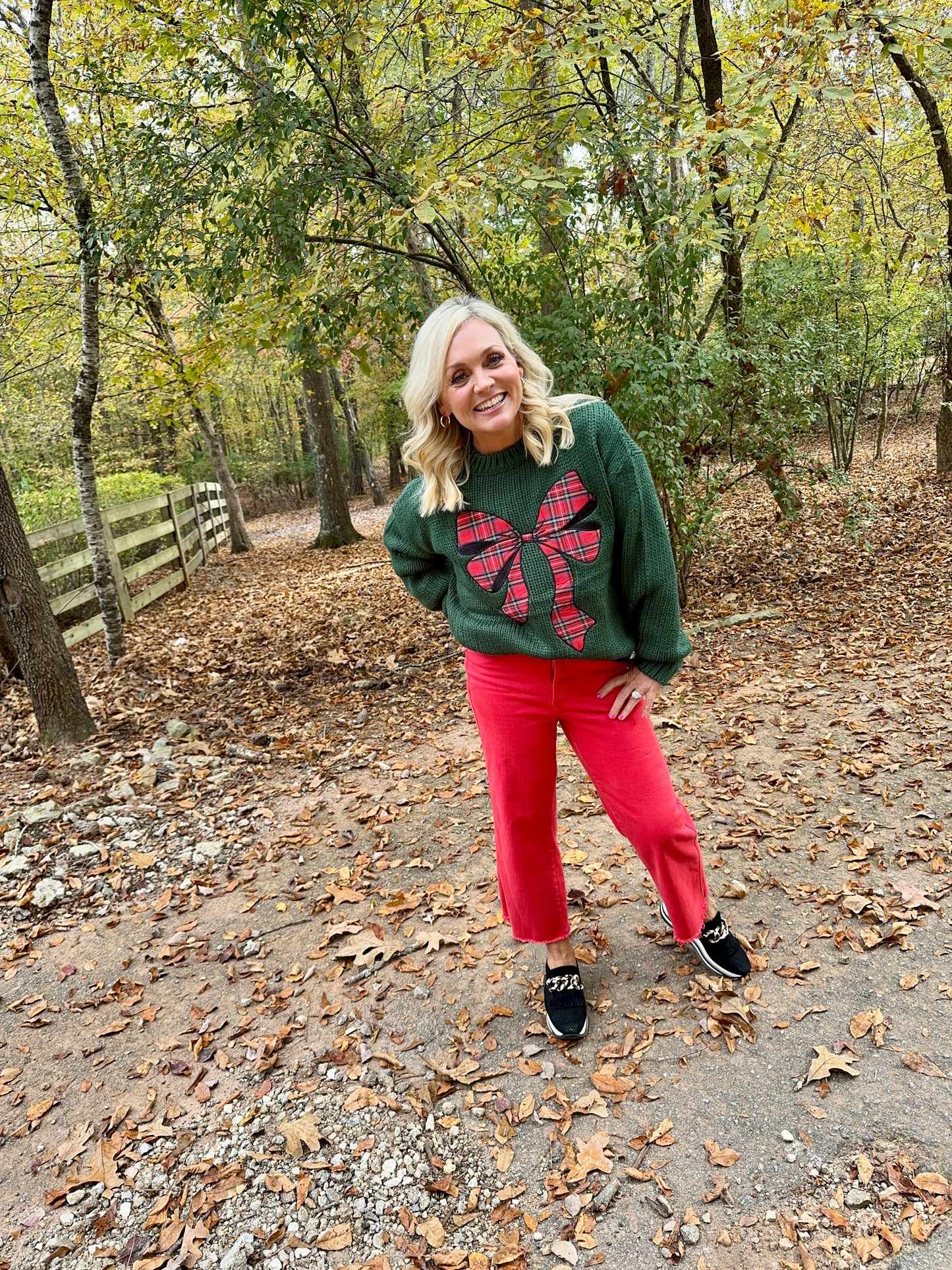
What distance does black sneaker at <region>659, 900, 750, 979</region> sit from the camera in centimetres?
252

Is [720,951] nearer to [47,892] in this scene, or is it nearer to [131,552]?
[47,892]

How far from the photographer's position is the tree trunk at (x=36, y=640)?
458cm

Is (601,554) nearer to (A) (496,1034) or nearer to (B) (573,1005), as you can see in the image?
(B) (573,1005)

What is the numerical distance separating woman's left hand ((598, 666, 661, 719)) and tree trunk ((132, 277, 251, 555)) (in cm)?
417

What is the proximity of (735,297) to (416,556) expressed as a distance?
455 centimetres

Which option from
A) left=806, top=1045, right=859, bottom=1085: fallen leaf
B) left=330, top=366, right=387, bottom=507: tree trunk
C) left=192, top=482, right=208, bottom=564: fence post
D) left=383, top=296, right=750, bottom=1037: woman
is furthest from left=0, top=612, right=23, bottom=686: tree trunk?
left=330, top=366, right=387, bottom=507: tree trunk

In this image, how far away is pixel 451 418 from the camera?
7.05 feet

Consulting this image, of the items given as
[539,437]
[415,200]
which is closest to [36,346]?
[415,200]

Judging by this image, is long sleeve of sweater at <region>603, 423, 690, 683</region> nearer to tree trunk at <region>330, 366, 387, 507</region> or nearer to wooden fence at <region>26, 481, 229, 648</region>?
A: wooden fence at <region>26, 481, 229, 648</region>

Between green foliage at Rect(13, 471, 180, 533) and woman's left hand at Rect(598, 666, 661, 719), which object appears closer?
woman's left hand at Rect(598, 666, 661, 719)

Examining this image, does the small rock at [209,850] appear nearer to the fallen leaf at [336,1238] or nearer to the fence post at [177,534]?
the fallen leaf at [336,1238]

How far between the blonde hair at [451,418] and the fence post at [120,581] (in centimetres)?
701

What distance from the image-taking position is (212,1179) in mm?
2180

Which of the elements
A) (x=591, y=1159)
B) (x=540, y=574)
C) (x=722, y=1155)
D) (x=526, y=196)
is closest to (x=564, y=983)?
(x=591, y=1159)
